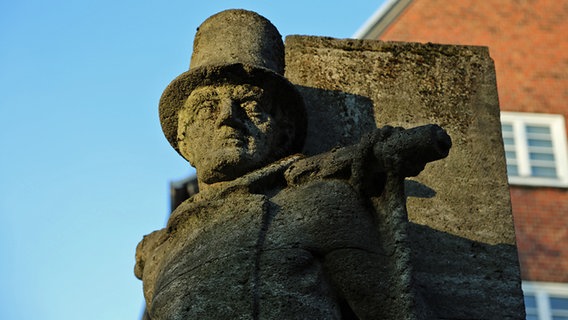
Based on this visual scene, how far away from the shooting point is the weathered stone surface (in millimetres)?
6711

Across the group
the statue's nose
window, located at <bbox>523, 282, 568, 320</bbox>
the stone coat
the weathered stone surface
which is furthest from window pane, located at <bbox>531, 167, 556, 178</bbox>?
the stone coat

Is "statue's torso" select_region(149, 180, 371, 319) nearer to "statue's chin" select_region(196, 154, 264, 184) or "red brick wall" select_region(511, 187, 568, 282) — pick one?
"statue's chin" select_region(196, 154, 264, 184)

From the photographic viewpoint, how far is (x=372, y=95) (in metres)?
7.54

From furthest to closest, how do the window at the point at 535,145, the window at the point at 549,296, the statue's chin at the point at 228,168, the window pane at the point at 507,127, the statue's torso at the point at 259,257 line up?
the window pane at the point at 507,127 → the window at the point at 535,145 → the window at the point at 549,296 → the statue's chin at the point at 228,168 → the statue's torso at the point at 259,257

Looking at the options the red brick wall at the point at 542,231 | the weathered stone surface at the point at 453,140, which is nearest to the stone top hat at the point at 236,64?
the weathered stone surface at the point at 453,140

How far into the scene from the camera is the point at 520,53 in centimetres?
2164

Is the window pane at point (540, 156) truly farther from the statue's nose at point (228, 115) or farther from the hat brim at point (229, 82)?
the statue's nose at point (228, 115)

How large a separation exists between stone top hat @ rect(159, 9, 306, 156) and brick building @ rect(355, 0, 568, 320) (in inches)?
531

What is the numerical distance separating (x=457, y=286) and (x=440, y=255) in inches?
7.4

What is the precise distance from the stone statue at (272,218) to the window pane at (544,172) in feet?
47.9

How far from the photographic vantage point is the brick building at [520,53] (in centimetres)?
2122

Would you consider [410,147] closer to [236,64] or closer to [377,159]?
[377,159]

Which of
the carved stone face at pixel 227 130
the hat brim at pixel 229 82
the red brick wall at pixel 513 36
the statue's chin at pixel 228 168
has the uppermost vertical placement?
the red brick wall at pixel 513 36

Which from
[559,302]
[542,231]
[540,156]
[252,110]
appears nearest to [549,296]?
[559,302]
